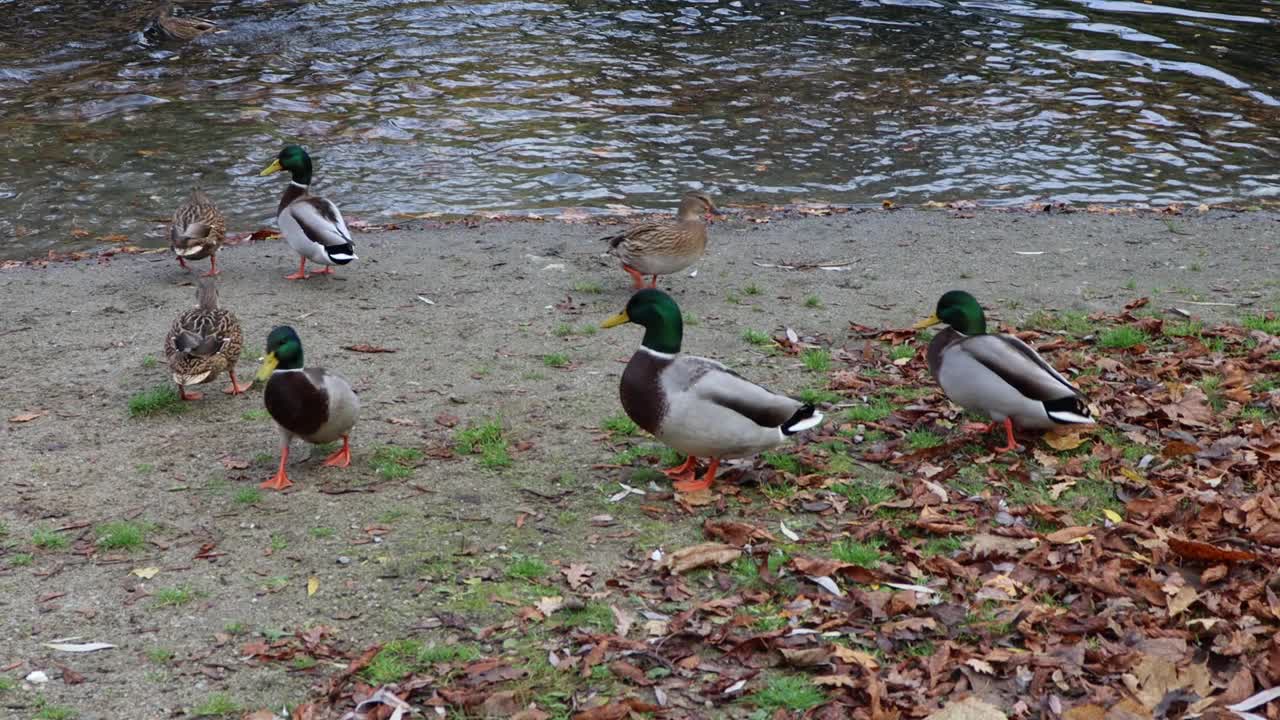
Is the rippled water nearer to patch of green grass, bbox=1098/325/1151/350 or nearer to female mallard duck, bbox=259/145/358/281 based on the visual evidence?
female mallard duck, bbox=259/145/358/281

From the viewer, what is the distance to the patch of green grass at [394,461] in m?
6.43

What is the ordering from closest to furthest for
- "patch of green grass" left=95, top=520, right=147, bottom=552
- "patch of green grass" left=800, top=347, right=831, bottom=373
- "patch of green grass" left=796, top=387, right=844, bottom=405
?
"patch of green grass" left=95, top=520, right=147, bottom=552 < "patch of green grass" left=796, top=387, right=844, bottom=405 < "patch of green grass" left=800, top=347, right=831, bottom=373

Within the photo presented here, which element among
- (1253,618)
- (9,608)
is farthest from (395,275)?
(1253,618)

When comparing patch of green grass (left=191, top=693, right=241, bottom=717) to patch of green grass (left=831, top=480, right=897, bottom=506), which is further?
patch of green grass (left=831, top=480, right=897, bottom=506)

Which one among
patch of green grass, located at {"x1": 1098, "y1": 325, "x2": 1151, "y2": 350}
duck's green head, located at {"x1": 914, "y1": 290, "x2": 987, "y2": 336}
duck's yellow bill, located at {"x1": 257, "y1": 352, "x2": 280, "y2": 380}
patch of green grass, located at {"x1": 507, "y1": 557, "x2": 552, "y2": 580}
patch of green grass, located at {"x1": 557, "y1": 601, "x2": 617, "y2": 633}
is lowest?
patch of green grass, located at {"x1": 1098, "y1": 325, "x2": 1151, "y2": 350}

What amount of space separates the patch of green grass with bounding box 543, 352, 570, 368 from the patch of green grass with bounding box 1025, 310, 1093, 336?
3.31 meters

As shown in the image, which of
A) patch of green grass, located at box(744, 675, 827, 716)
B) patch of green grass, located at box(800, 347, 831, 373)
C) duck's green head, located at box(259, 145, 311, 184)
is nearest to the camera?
patch of green grass, located at box(744, 675, 827, 716)

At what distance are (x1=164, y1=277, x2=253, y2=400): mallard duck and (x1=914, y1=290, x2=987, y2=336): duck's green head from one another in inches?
169

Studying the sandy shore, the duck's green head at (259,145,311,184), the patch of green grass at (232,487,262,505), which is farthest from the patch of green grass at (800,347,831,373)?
the duck's green head at (259,145,311,184)

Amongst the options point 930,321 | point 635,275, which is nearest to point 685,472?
point 930,321

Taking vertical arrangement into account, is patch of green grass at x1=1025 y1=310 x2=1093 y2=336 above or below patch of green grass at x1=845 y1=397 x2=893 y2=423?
below

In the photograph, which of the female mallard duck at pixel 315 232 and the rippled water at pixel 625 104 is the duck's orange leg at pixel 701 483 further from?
the rippled water at pixel 625 104

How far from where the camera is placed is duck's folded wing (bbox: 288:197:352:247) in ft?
33.2

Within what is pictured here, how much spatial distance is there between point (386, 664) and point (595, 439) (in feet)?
8.26
